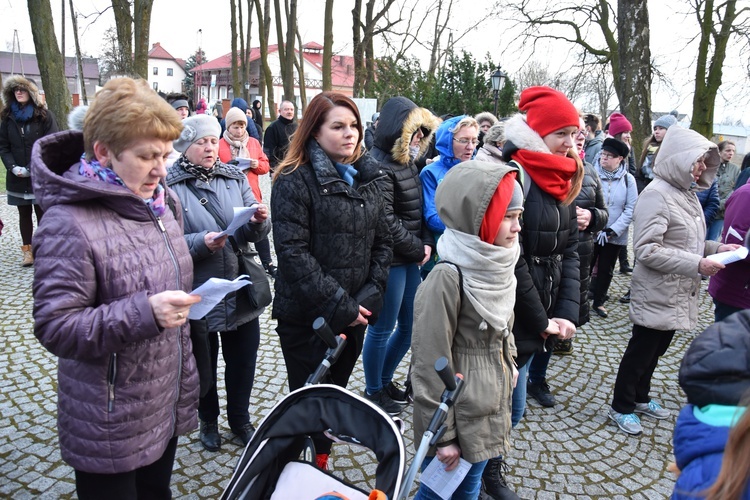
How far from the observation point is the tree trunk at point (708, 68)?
15375mm

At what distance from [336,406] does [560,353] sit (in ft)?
12.7

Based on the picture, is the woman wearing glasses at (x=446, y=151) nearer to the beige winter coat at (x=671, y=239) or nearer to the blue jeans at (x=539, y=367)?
the blue jeans at (x=539, y=367)

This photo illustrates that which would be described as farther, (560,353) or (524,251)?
(560,353)

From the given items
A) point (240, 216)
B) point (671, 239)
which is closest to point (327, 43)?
point (671, 239)

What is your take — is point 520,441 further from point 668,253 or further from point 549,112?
point 549,112

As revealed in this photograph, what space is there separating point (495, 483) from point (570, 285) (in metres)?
1.26

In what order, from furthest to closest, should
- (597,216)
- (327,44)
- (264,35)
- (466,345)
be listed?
(264,35) → (327,44) → (597,216) → (466,345)

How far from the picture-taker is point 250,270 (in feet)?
11.0

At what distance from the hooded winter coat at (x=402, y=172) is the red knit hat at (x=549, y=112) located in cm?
112

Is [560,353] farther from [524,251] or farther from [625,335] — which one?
[524,251]

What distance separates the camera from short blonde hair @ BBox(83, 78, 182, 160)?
1.85 metres

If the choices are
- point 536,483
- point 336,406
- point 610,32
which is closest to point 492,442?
point 336,406

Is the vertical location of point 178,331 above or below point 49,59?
below

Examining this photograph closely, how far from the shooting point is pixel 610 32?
1831 cm
